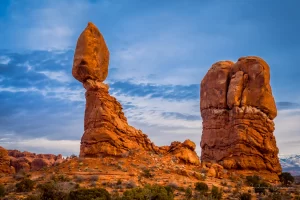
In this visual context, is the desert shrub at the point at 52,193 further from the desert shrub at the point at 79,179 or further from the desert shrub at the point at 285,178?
the desert shrub at the point at 285,178

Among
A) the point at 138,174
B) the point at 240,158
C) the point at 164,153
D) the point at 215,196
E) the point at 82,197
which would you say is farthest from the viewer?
the point at 240,158

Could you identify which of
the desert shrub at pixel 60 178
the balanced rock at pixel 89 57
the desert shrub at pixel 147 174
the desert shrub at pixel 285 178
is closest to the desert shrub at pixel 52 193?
the desert shrub at pixel 60 178

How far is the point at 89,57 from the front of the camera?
37656mm

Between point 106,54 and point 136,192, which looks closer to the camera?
point 136,192

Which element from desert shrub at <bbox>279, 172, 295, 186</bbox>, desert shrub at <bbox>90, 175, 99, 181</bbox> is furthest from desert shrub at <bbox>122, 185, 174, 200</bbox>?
desert shrub at <bbox>279, 172, 295, 186</bbox>

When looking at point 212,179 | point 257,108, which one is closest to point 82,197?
point 212,179

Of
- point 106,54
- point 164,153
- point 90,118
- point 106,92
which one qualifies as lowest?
point 164,153

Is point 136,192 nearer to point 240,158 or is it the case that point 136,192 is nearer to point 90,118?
point 90,118

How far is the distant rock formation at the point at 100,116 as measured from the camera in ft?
118

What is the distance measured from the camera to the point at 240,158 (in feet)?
146

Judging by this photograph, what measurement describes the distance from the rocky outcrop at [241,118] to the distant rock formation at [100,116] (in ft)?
24.3

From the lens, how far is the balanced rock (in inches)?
1475

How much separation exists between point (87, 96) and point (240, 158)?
1906 cm

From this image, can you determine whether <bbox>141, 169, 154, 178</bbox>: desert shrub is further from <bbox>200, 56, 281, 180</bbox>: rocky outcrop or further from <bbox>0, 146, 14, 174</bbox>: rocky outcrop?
<bbox>0, 146, 14, 174</bbox>: rocky outcrop
